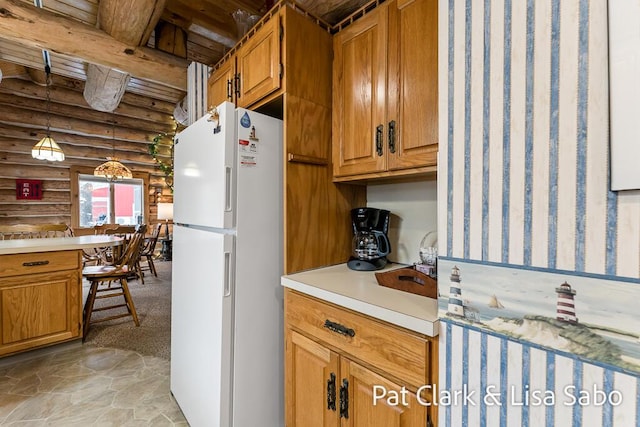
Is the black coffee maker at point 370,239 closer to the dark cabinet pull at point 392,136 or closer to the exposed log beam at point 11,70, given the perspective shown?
the dark cabinet pull at point 392,136

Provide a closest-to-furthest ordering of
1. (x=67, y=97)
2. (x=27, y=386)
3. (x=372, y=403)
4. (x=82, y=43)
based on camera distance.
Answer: (x=372, y=403) < (x=27, y=386) < (x=82, y=43) < (x=67, y=97)

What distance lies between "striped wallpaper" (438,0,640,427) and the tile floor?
1775 millimetres

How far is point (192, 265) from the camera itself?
160cm

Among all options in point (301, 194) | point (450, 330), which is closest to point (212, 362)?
point (301, 194)

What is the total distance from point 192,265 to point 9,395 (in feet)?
5.45

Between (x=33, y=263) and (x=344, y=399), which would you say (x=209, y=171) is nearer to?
(x=344, y=399)

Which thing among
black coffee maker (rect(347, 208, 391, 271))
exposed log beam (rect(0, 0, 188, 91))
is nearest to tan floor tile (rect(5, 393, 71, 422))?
black coffee maker (rect(347, 208, 391, 271))

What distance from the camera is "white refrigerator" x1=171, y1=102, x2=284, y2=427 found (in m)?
1.35

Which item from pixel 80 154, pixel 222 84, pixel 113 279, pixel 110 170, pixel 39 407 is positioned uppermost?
pixel 80 154

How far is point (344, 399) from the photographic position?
110cm

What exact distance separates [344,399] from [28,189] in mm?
Answer: 6295

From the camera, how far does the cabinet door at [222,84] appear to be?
5.87ft

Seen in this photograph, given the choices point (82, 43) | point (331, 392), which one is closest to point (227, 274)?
point (331, 392)

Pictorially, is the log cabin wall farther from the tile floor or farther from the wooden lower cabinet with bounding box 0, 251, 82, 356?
the tile floor
